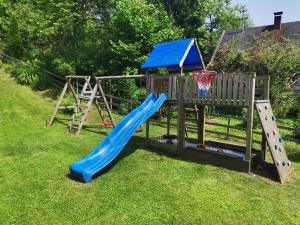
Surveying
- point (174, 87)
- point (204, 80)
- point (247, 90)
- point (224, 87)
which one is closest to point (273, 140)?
point (247, 90)

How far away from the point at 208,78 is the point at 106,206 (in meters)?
4.86

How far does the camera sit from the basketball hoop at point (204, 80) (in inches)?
369

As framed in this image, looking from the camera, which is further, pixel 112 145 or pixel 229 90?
pixel 112 145

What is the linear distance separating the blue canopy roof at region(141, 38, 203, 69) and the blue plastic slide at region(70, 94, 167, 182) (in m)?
1.15

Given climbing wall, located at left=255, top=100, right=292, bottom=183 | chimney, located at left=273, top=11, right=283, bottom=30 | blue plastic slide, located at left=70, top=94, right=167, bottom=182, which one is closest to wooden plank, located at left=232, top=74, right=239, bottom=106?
climbing wall, located at left=255, top=100, right=292, bottom=183

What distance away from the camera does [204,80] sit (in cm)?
955

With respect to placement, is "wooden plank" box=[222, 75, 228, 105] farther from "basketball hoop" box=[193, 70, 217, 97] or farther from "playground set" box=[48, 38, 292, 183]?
"basketball hoop" box=[193, 70, 217, 97]

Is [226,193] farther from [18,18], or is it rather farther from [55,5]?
[18,18]

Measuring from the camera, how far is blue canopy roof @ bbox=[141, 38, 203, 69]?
10.6m

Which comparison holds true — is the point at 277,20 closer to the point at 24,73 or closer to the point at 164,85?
the point at 164,85

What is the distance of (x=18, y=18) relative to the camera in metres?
24.3

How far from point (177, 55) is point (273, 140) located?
4.22 meters

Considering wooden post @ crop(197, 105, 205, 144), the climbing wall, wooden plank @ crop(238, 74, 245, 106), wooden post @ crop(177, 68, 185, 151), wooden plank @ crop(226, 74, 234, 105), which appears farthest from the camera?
wooden post @ crop(197, 105, 205, 144)

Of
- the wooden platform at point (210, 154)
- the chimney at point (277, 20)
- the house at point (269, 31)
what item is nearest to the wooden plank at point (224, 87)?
the wooden platform at point (210, 154)
